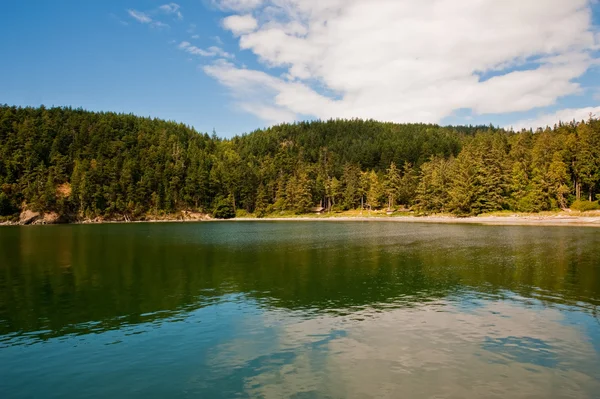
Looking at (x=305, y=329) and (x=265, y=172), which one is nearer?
(x=305, y=329)

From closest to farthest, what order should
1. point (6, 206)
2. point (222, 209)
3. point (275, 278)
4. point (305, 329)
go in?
point (305, 329)
point (275, 278)
point (6, 206)
point (222, 209)

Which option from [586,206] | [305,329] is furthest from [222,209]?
[305,329]

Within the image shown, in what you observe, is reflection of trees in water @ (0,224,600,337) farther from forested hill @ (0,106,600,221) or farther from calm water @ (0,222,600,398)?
forested hill @ (0,106,600,221)

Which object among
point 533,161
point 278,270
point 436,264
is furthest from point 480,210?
point 278,270

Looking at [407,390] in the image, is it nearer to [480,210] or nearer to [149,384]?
[149,384]

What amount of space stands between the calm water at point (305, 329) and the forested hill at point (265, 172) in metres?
76.4

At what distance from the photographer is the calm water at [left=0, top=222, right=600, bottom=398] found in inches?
504

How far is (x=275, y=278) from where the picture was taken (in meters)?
30.8

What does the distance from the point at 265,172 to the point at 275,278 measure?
5471 inches

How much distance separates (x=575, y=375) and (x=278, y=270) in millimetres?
23875

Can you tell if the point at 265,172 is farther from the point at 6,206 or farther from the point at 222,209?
the point at 6,206

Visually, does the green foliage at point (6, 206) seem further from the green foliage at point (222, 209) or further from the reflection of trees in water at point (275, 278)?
the reflection of trees in water at point (275, 278)

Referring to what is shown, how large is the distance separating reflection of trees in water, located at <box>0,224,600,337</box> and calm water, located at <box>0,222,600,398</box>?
19 cm

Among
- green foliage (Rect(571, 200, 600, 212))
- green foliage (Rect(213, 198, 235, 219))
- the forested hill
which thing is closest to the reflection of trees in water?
green foliage (Rect(571, 200, 600, 212))
